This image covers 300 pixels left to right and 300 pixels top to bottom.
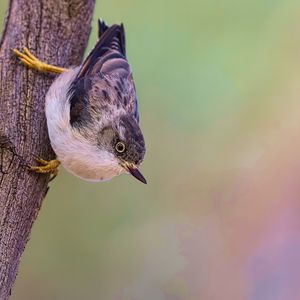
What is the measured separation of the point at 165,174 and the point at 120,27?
1432 mm

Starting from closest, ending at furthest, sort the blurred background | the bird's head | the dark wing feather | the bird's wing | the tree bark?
the tree bark, the bird's head, the bird's wing, the dark wing feather, the blurred background

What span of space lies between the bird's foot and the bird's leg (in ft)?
1.40

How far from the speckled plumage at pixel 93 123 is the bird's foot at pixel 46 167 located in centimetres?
5

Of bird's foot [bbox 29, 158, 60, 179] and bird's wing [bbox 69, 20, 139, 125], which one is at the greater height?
bird's wing [bbox 69, 20, 139, 125]

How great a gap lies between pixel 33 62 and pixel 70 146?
1.36ft

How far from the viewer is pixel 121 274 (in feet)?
14.9

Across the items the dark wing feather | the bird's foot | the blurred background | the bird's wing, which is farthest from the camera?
the blurred background

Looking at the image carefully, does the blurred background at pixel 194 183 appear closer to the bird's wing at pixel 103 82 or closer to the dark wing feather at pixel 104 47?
the dark wing feather at pixel 104 47

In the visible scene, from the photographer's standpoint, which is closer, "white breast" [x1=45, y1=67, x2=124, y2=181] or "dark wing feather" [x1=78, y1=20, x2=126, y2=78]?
"white breast" [x1=45, y1=67, x2=124, y2=181]

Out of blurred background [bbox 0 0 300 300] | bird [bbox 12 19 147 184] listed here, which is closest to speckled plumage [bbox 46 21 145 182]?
bird [bbox 12 19 147 184]

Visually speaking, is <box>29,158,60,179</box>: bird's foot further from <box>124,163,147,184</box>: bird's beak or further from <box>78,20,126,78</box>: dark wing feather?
<box>78,20,126,78</box>: dark wing feather

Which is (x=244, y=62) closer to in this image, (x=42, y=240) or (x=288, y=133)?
(x=288, y=133)

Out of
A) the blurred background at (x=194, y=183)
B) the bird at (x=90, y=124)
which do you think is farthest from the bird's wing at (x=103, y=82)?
the blurred background at (x=194, y=183)

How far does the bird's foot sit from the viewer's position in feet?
9.43
